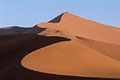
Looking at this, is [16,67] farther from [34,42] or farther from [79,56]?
[34,42]

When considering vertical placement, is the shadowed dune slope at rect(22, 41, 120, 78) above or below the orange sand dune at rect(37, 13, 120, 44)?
above

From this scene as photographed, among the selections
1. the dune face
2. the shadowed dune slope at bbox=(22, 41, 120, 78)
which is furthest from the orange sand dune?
the shadowed dune slope at bbox=(22, 41, 120, 78)

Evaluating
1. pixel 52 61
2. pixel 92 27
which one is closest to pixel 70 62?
pixel 52 61

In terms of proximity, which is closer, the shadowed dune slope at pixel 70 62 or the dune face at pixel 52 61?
the dune face at pixel 52 61

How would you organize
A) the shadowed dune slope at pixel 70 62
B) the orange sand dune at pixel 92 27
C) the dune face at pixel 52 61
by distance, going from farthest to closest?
the orange sand dune at pixel 92 27 → the shadowed dune slope at pixel 70 62 → the dune face at pixel 52 61

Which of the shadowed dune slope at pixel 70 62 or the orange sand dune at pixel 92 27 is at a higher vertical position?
the shadowed dune slope at pixel 70 62

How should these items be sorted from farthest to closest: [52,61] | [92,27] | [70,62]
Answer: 1. [92,27]
2. [52,61]
3. [70,62]

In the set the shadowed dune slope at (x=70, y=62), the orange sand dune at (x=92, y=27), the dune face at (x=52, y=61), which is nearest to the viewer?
the dune face at (x=52, y=61)

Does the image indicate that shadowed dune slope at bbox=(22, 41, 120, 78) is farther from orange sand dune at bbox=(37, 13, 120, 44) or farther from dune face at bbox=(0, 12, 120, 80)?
orange sand dune at bbox=(37, 13, 120, 44)

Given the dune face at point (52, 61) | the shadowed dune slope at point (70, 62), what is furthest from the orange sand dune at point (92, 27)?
the shadowed dune slope at point (70, 62)

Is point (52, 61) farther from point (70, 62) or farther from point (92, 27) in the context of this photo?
point (92, 27)

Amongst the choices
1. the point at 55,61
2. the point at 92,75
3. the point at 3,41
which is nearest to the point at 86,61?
the point at 55,61

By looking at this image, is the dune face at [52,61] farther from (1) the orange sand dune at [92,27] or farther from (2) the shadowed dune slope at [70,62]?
(1) the orange sand dune at [92,27]

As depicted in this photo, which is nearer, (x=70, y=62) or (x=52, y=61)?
(x=70, y=62)
